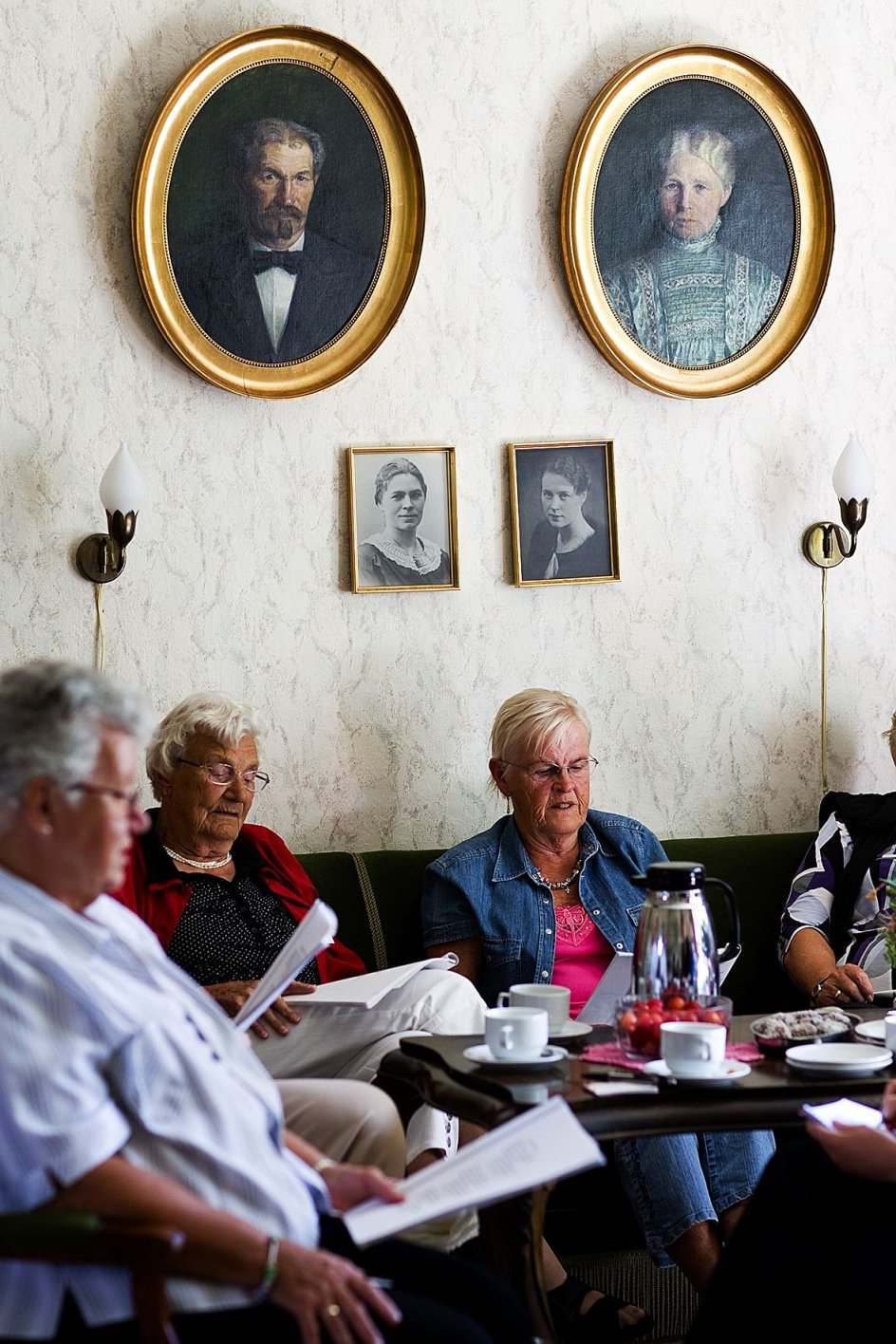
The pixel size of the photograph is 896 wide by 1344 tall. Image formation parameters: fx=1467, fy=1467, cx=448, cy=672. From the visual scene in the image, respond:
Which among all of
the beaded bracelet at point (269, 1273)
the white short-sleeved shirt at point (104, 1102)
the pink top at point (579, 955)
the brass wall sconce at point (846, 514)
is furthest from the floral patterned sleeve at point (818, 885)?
the beaded bracelet at point (269, 1273)

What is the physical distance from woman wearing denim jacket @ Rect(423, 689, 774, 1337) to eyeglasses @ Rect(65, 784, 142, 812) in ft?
4.76

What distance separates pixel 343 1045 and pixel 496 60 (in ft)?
7.57

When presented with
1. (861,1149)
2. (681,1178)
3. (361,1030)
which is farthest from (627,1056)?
(361,1030)

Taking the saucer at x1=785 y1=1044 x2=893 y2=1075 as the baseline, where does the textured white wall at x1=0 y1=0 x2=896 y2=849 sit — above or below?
above

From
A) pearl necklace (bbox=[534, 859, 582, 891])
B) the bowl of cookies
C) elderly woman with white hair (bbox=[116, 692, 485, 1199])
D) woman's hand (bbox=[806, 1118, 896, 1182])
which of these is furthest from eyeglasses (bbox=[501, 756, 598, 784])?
woman's hand (bbox=[806, 1118, 896, 1182])

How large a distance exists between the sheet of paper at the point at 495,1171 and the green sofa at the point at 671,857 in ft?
3.70

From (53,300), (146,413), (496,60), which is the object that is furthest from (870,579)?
(53,300)

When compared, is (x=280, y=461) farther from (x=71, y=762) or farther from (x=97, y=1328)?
(x=97, y=1328)

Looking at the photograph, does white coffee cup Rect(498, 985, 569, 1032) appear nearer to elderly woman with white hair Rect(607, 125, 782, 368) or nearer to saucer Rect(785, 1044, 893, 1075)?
saucer Rect(785, 1044, 893, 1075)

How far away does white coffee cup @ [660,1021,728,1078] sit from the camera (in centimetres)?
202

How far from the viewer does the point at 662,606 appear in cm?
360

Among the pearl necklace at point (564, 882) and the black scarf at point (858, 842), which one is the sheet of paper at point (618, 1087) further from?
the black scarf at point (858, 842)

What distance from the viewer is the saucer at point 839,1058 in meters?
2.03

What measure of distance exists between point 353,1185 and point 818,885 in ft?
5.67
